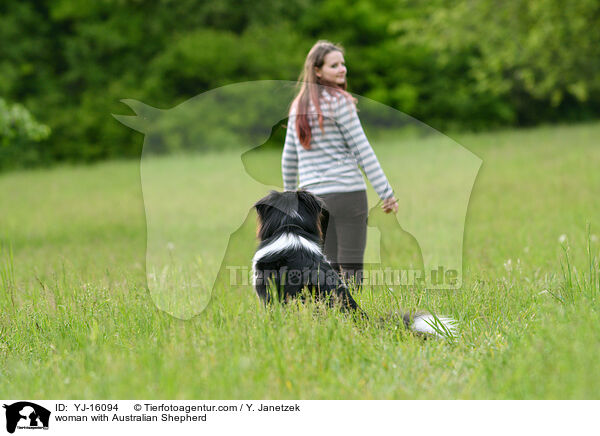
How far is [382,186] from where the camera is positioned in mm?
4543

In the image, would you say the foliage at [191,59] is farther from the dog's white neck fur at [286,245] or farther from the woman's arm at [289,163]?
the dog's white neck fur at [286,245]

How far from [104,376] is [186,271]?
8.71ft

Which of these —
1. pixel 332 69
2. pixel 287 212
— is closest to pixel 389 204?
pixel 287 212

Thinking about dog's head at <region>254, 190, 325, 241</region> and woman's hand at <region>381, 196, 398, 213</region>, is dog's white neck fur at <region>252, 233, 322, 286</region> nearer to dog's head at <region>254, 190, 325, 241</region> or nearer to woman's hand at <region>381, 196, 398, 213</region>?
dog's head at <region>254, 190, 325, 241</region>

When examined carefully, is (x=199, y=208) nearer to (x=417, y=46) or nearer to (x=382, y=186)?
(x=382, y=186)

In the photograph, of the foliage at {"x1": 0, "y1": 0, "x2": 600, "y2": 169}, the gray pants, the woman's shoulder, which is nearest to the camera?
the woman's shoulder

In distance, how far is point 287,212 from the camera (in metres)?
3.90

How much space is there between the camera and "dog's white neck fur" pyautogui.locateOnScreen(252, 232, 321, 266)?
3789 millimetres

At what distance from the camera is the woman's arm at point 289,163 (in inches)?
184

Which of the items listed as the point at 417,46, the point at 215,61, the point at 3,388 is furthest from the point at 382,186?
the point at 417,46

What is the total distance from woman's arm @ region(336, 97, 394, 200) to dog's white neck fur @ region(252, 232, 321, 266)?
0.95 metres
